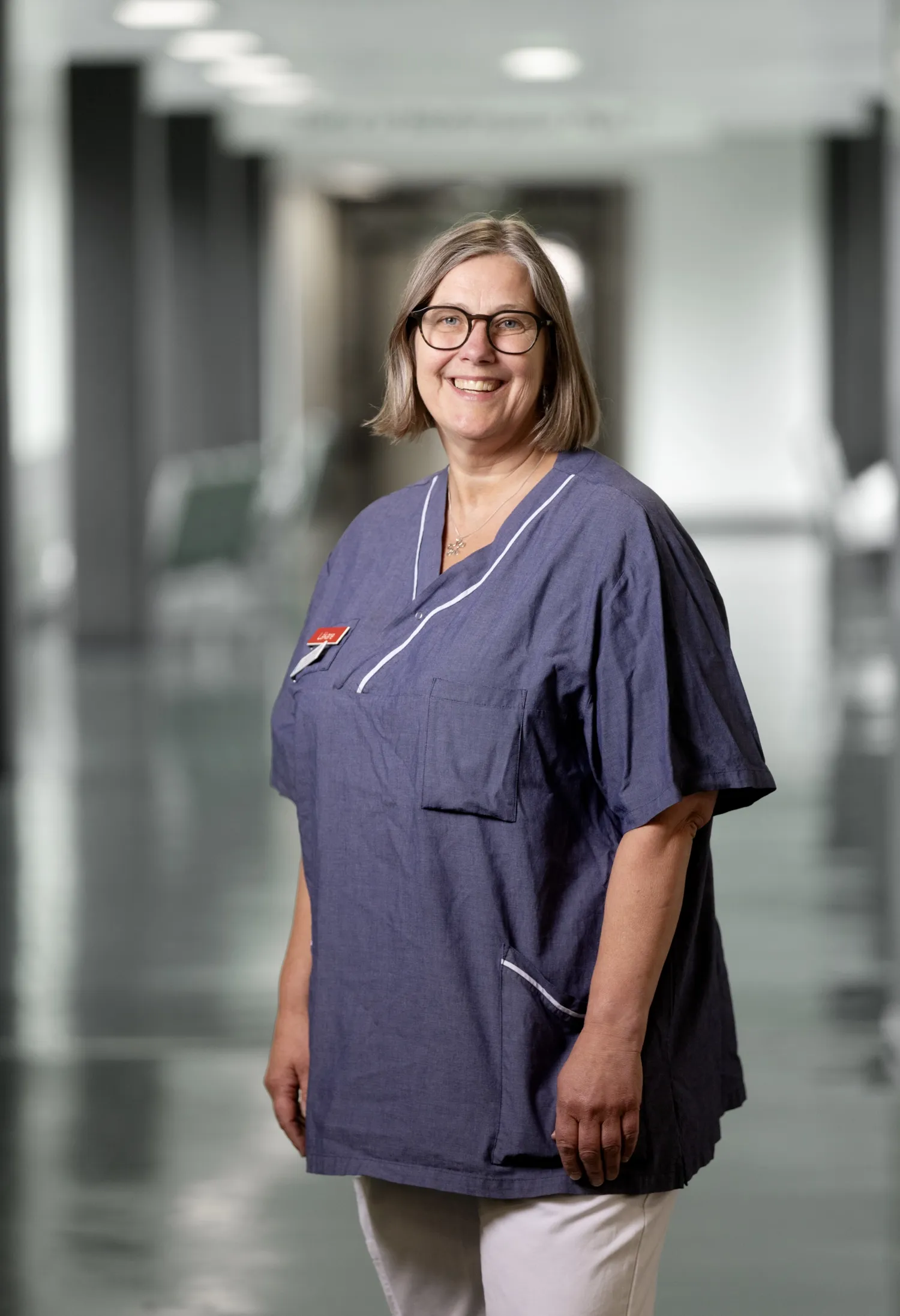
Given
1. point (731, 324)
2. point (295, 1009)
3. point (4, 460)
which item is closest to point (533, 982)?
point (295, 1009)

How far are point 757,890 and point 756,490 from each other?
14462 mm

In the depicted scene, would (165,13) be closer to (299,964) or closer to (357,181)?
(299,964)

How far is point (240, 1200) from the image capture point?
10.0ft

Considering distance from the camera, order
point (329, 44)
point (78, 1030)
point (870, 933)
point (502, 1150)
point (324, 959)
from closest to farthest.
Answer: point (502, 1150)
point (324, 959)
point (78, 1030)
point (870, 933)
point (329, 44)

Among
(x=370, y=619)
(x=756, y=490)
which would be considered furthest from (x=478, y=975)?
(x=756, y=490)

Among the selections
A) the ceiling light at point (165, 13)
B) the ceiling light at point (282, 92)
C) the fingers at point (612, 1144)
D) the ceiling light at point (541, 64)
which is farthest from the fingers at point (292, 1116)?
the ceiling light at point (282, 92)

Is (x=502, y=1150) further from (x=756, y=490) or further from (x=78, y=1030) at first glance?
(x=756, y=490)

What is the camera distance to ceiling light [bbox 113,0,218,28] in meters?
9.55

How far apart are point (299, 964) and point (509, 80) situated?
36.3ft

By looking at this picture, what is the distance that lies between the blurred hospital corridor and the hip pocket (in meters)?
0.58

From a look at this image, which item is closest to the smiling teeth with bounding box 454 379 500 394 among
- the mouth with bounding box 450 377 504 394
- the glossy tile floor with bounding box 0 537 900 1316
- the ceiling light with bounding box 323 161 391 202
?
the mouth with bounding box 450 377 504 394

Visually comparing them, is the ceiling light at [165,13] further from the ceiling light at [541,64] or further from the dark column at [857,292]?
the dark column at [857,292]

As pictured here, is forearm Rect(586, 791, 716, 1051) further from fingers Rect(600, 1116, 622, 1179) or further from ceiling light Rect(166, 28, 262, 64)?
ceiling light Rect(166, 28, 262, 64)

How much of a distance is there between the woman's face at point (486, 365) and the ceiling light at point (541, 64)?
966cm
